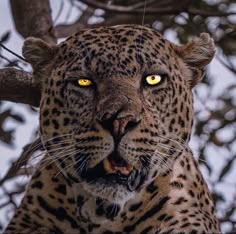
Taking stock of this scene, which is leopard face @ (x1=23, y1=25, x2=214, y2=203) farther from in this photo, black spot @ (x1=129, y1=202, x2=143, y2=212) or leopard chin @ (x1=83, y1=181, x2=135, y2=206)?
black spot @ (x1=129, y1=202, x2=143, y2=212)

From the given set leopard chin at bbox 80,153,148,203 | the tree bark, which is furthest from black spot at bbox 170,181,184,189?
the tree bark

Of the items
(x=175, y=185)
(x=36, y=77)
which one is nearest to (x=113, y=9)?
(x=36, y=77)

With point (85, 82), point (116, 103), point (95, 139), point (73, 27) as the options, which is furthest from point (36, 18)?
point (95, 139)

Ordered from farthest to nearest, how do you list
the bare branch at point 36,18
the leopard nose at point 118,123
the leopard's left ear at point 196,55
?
the bare branch at point 36,18 < the leopard's left ear at point 196,55 < the leopard nose at point 118,123

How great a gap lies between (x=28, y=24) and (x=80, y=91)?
188cm

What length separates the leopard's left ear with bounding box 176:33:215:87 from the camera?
303 inches

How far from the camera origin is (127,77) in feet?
23.2

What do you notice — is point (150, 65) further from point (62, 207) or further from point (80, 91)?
point (62, 207)

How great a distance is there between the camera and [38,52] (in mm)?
7648

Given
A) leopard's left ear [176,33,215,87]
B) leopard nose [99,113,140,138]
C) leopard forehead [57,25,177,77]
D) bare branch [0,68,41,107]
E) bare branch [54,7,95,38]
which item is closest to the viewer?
leopard nose [99,113,140,138]

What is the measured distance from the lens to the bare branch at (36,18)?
876 cm

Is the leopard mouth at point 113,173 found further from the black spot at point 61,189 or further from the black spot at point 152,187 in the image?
the black spot at point 61,189

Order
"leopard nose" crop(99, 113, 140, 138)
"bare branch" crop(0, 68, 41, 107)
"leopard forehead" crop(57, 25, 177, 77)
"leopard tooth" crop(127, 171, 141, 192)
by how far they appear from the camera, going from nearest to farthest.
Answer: "leopard nose" crop(99, 113, 140, 138) < "leopard tooth" crop(127, 171, 141, 192) < "leopard forehead" crop(57, 25, 177, 77) < "bare branch" crop(0, 68, 41, 107)

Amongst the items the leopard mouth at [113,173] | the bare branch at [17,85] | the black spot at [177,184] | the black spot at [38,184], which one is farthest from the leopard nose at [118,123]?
the bare branch at [17,85]
